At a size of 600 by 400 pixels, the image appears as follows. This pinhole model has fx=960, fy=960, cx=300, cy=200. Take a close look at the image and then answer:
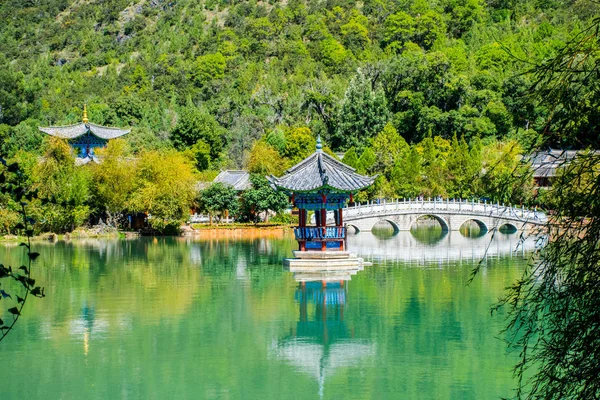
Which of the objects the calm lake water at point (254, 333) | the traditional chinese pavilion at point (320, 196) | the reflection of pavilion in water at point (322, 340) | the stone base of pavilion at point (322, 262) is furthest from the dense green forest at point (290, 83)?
the reflection of pavilion in water at point (322, 340)

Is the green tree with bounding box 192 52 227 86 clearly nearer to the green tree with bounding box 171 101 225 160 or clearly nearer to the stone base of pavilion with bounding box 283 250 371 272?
the green tree with bounding box 171 101 225 160

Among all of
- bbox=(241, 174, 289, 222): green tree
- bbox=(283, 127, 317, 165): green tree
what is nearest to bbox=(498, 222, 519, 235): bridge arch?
bbox=(241, 174, 289, 222): green tree

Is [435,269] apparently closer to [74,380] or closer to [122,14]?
[74,380]

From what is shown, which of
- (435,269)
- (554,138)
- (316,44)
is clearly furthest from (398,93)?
(554,138)

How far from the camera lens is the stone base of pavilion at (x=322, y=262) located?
80.5ft

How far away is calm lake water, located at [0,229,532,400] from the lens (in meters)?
12.8

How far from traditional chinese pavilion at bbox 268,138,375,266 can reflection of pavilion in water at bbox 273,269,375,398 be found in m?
3.36

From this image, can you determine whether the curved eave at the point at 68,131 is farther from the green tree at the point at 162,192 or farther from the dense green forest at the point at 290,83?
the green tree at the point at 162,192

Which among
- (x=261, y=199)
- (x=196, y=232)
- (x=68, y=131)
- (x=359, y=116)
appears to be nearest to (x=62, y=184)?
(x=196, y=232)

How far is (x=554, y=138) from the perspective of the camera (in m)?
7.45

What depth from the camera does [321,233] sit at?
25.0 meters

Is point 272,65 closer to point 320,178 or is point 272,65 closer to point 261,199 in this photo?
point 261,199

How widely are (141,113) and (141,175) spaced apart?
21.1 m

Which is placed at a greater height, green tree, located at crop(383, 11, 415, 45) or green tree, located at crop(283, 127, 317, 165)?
green tree, located at crop(383, 11, 415, 45)
